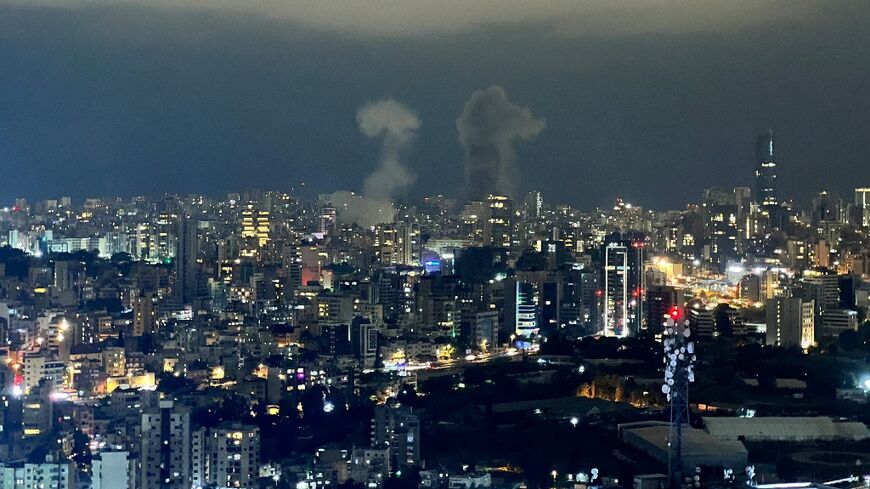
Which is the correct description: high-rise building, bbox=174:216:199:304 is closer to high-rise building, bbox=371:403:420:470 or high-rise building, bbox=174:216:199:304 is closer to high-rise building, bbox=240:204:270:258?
high-rise building, bbox=240:204:270:258

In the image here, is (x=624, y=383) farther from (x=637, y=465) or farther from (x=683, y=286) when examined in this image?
(x=683, y=286)

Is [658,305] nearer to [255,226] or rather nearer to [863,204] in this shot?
[863,204]

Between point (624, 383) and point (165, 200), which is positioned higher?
point (165, 200)

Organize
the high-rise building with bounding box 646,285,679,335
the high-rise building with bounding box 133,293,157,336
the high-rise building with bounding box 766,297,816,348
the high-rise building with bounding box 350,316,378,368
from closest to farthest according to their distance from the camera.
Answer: the high-rise building with bounding box 350,316,378,368 < the high-rise building with bounding box 133,293,157,336 < the high-rise building with bounding box 766,297,816,348 < the high-rise building with bounding box 646,285,679,335

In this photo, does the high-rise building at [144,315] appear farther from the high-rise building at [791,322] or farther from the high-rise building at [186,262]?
the high-rise building at [791,322]

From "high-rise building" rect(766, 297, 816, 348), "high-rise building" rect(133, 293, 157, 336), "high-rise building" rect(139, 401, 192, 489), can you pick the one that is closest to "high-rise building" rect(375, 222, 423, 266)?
"high-rise building" rect(133, 293, 157, 336)

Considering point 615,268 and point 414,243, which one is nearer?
point 615,268

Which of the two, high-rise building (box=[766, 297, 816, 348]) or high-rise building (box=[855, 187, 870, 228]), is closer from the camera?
high-rise building (box=[766, 297, 816, 348])

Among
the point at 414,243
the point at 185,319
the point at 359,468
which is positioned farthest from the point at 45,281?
the point at 359,468
